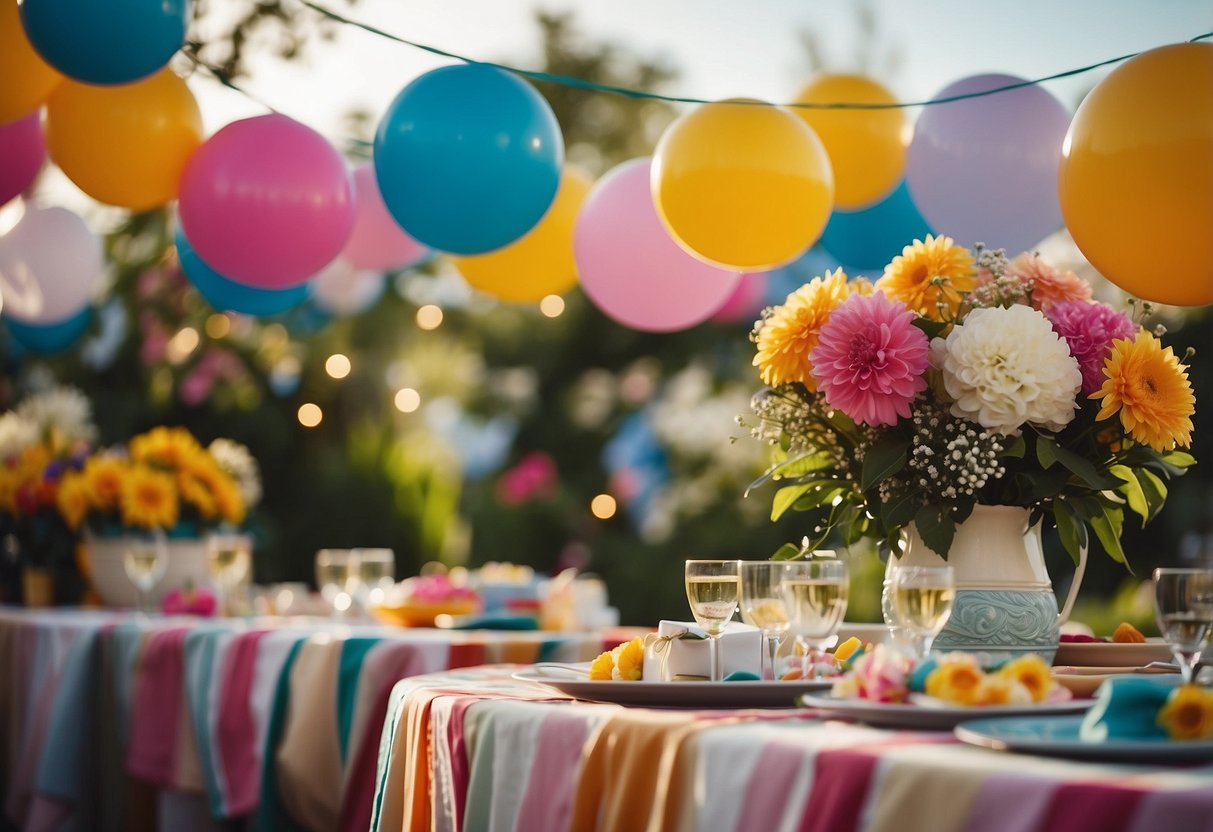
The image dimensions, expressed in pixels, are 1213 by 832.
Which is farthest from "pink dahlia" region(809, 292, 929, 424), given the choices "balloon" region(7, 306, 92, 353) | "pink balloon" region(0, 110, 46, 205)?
"balloon" region(7, 306, 92, 353)

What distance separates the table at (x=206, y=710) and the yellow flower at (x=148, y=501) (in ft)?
0.87

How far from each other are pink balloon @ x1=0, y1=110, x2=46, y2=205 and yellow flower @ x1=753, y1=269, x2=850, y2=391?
2353mm

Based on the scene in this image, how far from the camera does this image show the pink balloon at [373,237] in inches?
148

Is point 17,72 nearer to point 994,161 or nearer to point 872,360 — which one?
point 994,161

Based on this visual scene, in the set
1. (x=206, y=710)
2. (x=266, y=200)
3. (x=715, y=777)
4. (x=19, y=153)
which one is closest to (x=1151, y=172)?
(x=715, y=777)

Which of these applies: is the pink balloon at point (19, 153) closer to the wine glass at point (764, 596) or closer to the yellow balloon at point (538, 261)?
the yellow balloon at point (538, 261)

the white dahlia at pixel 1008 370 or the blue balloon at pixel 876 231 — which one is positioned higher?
the blue balloon at pixel 876 231

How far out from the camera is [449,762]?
1.41 meters

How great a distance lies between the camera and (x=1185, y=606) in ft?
4.04

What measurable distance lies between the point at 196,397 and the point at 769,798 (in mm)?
5862

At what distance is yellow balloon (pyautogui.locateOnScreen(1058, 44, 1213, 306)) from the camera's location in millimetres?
2105

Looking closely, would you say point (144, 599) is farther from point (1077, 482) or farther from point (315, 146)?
point (1077, 482)

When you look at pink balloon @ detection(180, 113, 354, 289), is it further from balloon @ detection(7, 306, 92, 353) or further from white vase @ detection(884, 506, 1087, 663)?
white vase @ detection(884, 506, 1087, 663)

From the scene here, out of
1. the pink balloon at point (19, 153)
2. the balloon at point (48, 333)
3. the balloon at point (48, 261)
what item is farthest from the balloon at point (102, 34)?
the balloon at point (48, 333)
